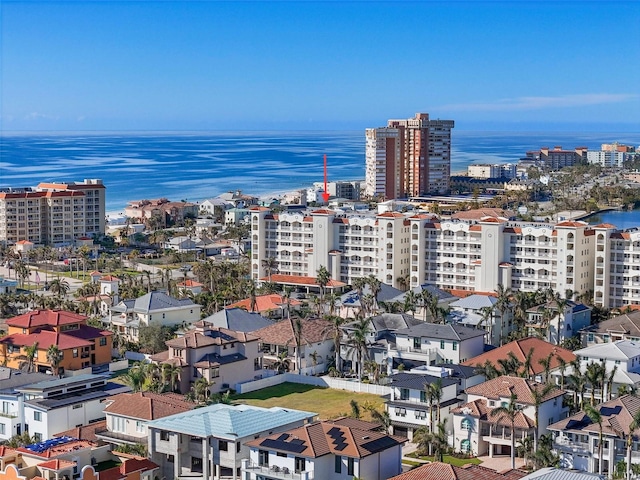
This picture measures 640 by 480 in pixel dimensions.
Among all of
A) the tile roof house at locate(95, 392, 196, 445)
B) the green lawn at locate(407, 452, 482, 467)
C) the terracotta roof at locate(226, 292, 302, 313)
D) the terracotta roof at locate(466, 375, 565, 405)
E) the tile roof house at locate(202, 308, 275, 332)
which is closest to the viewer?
the tile roof house at locate(95, 392, 196, 445)

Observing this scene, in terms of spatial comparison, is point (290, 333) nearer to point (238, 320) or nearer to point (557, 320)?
point (238, 320)

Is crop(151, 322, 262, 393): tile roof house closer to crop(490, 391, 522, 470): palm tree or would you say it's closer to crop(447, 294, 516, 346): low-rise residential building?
crop(490, 391, 522, 470): palm tree

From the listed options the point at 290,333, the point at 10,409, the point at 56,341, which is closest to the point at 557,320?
the point at 290,333

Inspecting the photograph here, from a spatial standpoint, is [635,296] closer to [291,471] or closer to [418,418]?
[418,418]

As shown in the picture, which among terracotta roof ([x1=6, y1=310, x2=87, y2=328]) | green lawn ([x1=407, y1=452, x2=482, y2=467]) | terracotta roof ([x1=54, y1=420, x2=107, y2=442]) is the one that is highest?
Answer: terracotta roof ([x1=6, y1=310, x2=87, y2=328])

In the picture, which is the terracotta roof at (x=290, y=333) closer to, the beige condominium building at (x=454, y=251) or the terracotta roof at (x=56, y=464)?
Answer: the beige condominium building at (x=454, y=251)

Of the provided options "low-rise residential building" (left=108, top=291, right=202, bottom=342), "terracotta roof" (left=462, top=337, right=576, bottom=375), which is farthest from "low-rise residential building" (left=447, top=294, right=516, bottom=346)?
"low-rise residential building" (left=108, top=291, right=202, bottom=342)

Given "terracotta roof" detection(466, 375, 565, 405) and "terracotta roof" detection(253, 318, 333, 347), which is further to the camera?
"terracotta roof" detection(253, 318, 333, 347)
